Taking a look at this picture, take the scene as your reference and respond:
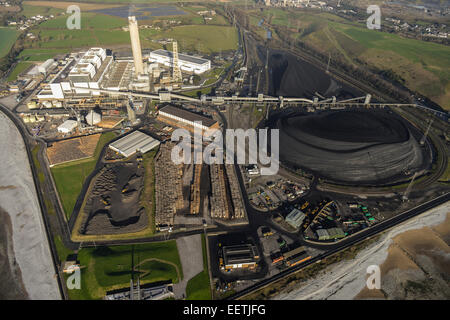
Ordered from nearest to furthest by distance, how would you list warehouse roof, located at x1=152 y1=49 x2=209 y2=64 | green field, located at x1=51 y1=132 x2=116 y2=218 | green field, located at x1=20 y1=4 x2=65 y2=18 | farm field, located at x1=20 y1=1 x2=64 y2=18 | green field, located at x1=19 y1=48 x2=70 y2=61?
1. green field, located at x1=51 y1=132 x2=116 y2=218
2. warehouse roof, located at x1=152 y1=49 x2=209 y2=64
3. green field, located at x1=19 y1=48 x2=70 y2=61
4. green field, located at x1=20 y1=4 x2=65 y2=18
5. farm field, located at x1=20 y1=1 x2=64 y2=18

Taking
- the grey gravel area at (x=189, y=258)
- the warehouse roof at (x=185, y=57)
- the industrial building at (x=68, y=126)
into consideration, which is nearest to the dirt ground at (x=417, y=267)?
the grey gravel area at (x=189, y=258)

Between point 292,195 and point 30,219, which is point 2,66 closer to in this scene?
point 30,219

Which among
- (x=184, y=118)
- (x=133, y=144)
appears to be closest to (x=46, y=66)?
(x=133, y=144)

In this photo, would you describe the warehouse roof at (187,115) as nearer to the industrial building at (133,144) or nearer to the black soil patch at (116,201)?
the industrial building at (133,144)

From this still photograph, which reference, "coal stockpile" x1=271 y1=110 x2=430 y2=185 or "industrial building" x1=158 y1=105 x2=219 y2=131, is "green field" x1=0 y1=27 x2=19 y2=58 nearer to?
"industrial building" x1=158 y1=105 x2=219 y2=131

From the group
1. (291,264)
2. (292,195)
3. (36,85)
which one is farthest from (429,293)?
(36,85)

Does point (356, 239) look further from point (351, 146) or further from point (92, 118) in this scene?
point (92, 118)

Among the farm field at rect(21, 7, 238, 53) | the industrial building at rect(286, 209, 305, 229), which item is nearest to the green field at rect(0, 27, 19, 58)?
the farm field at rect(21, 7, 238, 53)
